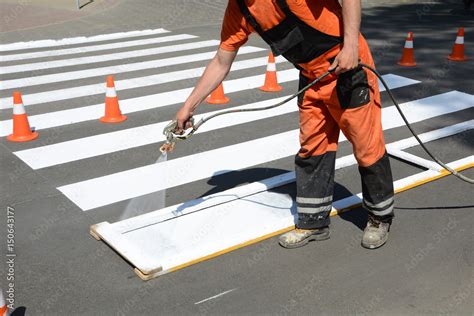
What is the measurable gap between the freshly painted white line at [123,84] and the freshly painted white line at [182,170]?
10.5 ft

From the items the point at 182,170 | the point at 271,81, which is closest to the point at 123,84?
the point at 271,81

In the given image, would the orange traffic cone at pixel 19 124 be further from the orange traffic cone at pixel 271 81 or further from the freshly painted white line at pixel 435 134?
the freshly painted white line at pixel 435 134

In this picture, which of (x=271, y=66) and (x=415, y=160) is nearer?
(x=415, y=160)

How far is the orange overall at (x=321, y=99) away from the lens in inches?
163

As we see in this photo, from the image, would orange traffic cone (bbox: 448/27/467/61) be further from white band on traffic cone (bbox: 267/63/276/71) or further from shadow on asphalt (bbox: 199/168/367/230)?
shadow on asphalt (bbox: 199/168/367/230)

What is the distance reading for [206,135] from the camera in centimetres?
752

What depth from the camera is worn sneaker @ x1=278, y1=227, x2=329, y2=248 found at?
473 cm

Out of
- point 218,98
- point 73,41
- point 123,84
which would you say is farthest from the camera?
point 73,41

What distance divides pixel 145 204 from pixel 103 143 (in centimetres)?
182

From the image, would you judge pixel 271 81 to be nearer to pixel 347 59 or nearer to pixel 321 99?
pixel 321 99

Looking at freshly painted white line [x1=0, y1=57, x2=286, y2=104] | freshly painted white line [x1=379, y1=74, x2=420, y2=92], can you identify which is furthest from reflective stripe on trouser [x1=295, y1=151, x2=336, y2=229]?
freshly painted white line [x1=0, y1=57, x2=286, y2=104]

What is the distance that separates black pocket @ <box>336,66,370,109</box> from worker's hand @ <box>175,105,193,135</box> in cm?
105

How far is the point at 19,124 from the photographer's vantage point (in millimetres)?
7320

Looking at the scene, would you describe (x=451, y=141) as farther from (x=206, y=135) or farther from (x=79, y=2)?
(x=79, y=2)
